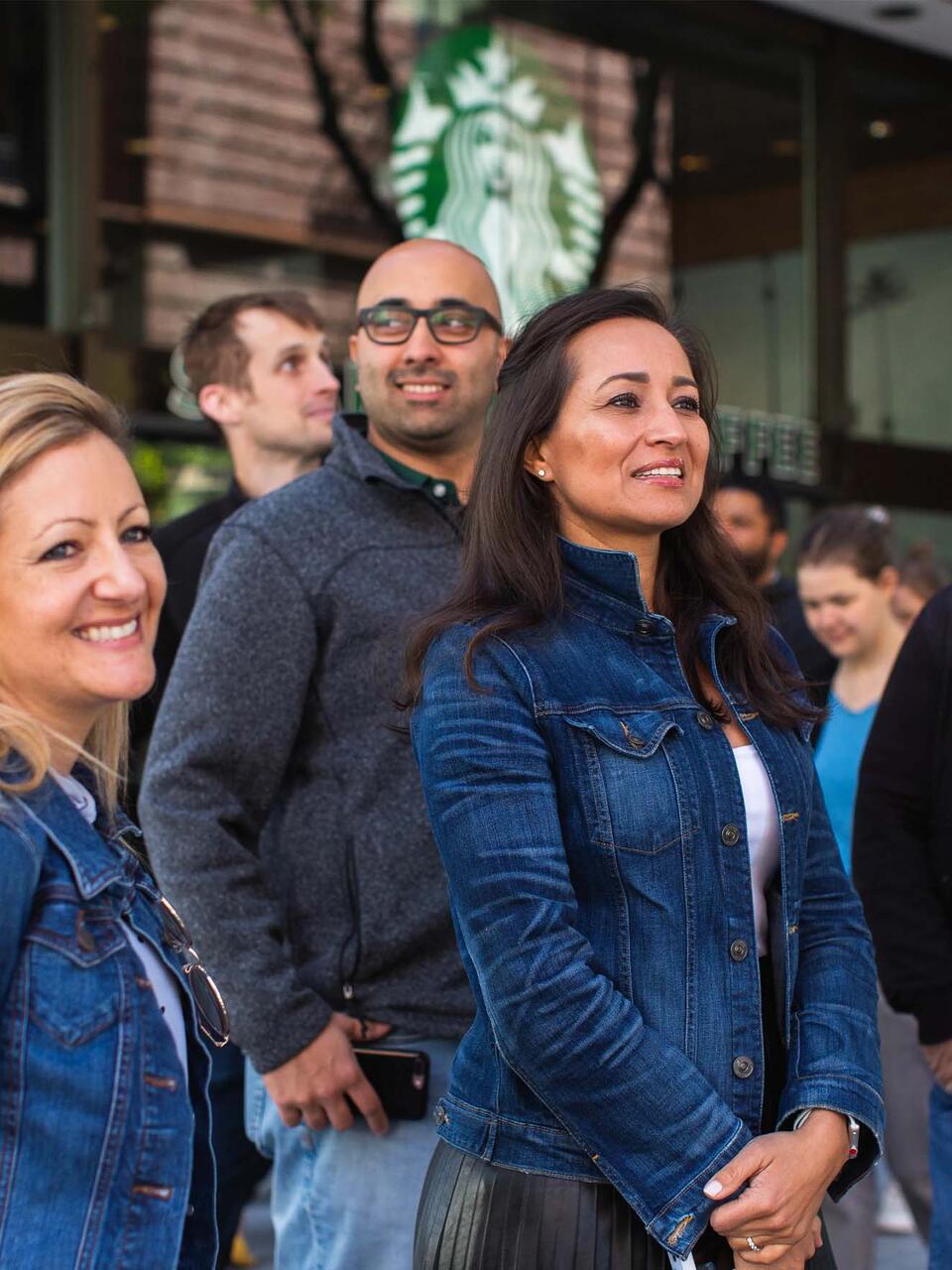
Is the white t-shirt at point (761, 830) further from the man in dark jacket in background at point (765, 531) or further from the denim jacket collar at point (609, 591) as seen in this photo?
the man in dark jacket in background at point (765, 531)

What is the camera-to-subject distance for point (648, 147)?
10.2m

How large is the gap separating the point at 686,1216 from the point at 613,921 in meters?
0.36

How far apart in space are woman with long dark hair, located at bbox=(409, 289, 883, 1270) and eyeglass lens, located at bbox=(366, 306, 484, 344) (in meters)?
0.73

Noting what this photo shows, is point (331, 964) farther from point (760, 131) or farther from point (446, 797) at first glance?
point (760, 131)

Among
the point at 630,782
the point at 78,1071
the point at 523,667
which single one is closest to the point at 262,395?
the point at 523,667

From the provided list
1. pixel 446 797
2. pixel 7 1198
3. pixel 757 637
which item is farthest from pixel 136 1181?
pixel 757 637

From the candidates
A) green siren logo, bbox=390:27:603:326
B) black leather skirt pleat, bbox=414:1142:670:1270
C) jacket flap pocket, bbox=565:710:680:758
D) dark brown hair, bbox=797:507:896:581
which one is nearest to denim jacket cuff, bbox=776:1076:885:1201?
black leather skirt pleat, bbox=414:1142:670:1270

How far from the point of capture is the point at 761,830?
2379 millimetres

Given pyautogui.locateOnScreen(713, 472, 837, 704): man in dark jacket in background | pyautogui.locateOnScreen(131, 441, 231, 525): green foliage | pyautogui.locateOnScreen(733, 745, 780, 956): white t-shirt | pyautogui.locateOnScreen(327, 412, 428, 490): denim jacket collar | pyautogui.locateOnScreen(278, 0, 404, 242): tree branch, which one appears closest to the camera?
pyautogui.locateOnScreen(733, 745, 780, 956): white t-shirt

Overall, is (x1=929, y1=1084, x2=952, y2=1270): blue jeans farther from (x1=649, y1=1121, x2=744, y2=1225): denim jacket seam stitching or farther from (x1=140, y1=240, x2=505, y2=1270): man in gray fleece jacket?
(x1=649, y1=1121, x2=744, y2=1225): denim jacket seam stitching

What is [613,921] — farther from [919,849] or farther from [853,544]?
[853,544]

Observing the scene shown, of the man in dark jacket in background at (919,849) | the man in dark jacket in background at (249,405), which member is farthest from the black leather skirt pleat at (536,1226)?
the man in dark jacket in background at (249,405)

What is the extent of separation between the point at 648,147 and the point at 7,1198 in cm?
921

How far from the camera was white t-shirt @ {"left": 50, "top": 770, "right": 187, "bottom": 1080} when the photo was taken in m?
1.91
